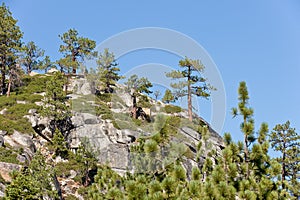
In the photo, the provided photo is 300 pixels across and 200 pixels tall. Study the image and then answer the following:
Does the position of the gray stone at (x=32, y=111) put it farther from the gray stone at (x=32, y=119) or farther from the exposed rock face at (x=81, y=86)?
the exposed rock face at (x=81, y=86)

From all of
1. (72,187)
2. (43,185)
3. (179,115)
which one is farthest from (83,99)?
(43,185)

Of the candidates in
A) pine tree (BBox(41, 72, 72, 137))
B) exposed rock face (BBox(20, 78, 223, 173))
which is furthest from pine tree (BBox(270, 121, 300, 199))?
pine tree (BBox(41, 72, 72, 137))

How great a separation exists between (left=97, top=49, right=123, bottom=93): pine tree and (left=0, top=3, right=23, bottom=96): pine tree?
964 cm

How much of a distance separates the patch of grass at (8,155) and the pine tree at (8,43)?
49.6 feet

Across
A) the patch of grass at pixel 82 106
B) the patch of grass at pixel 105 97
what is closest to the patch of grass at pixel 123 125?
the patch of grass at pixel 82 106

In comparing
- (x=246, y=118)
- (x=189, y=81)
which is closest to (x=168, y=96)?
(x=189, y=81)

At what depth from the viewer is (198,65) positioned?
3803 centimetres

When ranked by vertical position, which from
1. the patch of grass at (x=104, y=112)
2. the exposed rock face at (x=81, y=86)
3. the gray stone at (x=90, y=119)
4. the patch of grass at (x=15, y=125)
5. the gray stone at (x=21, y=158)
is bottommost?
the gray stone at (x=21, y=158)

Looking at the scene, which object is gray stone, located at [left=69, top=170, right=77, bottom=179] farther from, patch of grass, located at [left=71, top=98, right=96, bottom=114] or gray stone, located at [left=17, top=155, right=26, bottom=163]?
patch of grass, located at [left=71, top=98, right=96, bottom=114]

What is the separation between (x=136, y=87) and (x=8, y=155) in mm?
17263

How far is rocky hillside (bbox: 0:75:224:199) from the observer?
87.1 ft

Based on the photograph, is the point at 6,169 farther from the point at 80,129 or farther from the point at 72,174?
the point at 80,129

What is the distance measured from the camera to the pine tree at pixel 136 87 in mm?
38906

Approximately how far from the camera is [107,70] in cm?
4444
